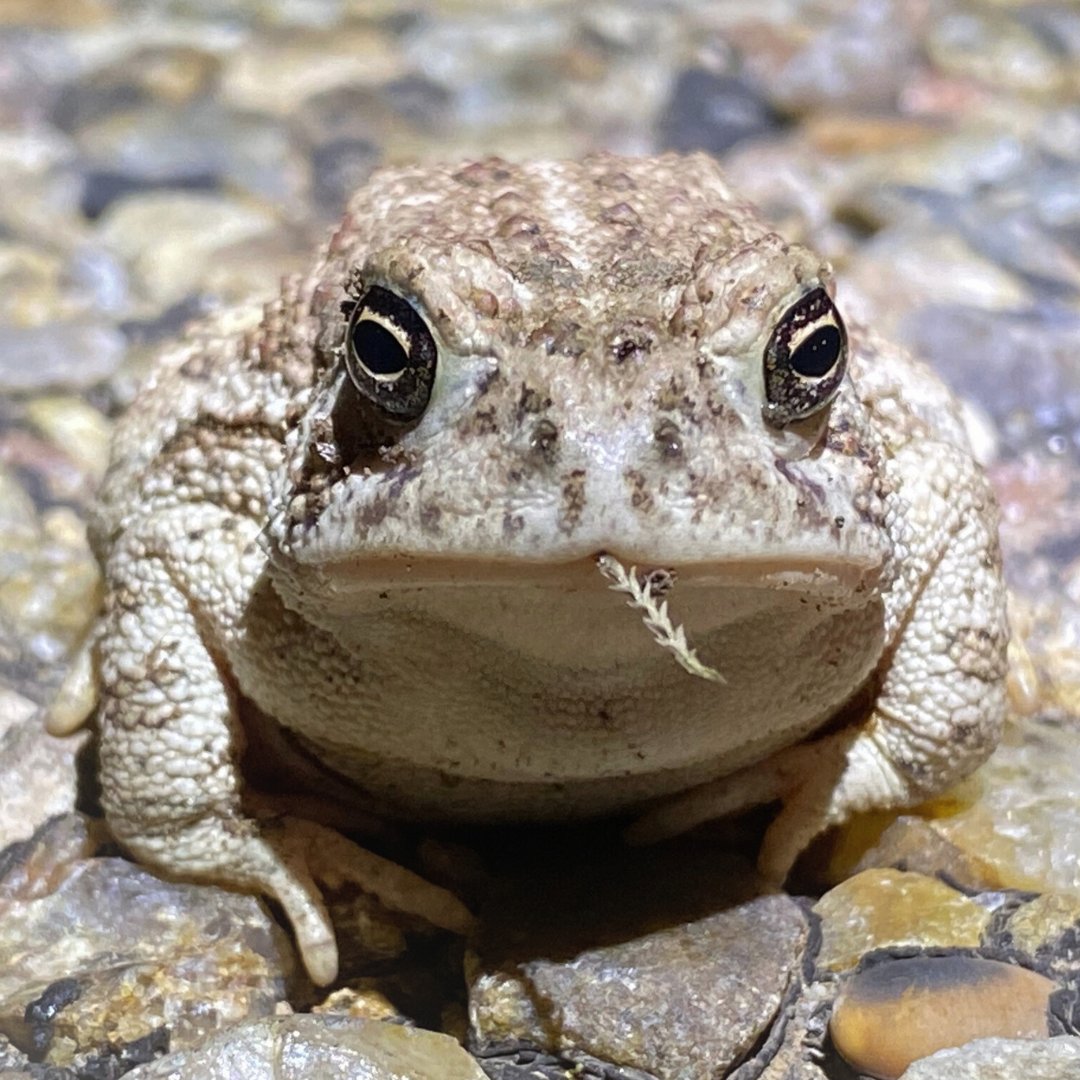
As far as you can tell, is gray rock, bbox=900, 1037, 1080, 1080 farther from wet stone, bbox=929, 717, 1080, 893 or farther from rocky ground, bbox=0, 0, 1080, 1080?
wet stone, bbox=929, 717, 1080, 893

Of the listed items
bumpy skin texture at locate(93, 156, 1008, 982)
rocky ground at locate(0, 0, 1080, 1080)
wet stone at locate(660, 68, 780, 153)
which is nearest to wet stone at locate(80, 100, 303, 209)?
rocky ground at locate(0, 0, 1080, 1080)

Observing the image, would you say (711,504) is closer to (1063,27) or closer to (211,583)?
(211,583)

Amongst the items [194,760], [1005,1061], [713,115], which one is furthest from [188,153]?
[1005,1061]

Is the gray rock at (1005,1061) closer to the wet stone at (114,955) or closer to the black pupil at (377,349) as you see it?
the wet stone at (114,955)

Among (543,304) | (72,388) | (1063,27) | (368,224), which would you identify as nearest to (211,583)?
(368,224)

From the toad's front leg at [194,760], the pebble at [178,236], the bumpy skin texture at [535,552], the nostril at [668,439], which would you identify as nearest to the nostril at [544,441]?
the bumpy skin texture at [535,552]

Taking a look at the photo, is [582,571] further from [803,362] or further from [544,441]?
[803,362]

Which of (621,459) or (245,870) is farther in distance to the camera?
(245,870)
